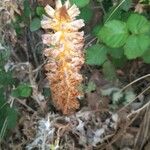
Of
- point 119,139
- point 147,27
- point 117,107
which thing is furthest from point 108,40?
point 119,139

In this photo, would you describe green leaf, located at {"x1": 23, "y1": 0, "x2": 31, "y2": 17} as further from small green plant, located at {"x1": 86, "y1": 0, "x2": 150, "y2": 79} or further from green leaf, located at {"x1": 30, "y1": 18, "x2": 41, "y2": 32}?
small green plant, located at {"x1": 86, "y1": 0, "x2": 150, "y2": 79}

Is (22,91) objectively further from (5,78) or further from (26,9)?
(26,9)

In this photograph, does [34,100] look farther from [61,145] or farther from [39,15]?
[39,15]

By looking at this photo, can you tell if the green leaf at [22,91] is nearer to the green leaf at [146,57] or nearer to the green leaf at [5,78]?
the green leaf at [5,78]

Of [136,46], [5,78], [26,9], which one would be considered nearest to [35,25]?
[26,9]

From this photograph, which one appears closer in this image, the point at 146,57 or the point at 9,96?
the point at 146,57
